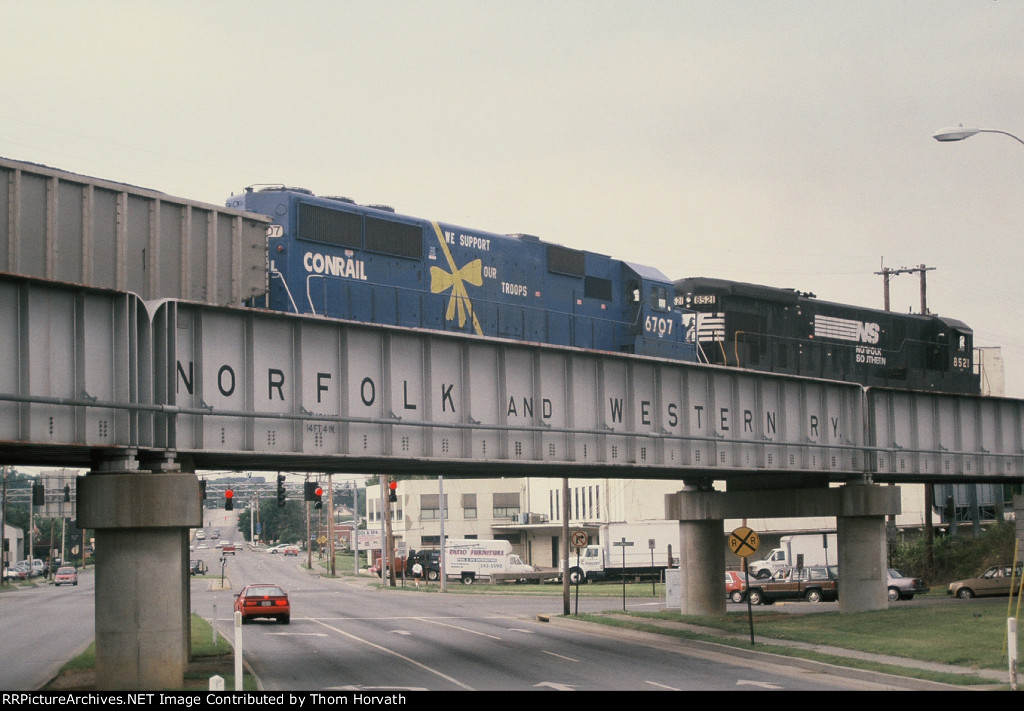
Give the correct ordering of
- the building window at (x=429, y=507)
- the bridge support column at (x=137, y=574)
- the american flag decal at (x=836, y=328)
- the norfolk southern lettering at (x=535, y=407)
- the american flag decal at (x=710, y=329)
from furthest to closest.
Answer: the building window at (x=429, y=507) → the american flag decal at (x=836, y=328) → the american flag decal at (x=710, y=329) → the norfolk southern lettering at (x=535, y=407) → the bridge support column at (x=137, y=574)

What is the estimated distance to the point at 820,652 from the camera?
94.5 feet

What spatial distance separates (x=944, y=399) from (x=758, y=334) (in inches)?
314

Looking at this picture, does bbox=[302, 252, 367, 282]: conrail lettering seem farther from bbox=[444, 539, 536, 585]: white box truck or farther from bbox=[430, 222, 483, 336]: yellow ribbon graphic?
bbox=[444, 539, 536, 585]: white box truck

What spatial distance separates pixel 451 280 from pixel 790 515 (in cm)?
1798

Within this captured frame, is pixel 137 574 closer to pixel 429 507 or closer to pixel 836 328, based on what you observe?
pixel 836 328

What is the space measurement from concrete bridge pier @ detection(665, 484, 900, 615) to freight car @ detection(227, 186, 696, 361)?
285 inches

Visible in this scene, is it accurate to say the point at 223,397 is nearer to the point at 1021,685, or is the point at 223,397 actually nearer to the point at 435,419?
the point at 435,419

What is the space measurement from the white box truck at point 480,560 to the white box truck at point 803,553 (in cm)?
1771

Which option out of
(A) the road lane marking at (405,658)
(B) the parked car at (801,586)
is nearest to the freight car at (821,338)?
(B) the parked car at (801,586)

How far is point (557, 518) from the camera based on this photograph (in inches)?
4008

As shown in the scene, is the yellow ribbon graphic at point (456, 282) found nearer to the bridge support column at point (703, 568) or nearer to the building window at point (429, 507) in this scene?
the bridge support column at point (703, 568)

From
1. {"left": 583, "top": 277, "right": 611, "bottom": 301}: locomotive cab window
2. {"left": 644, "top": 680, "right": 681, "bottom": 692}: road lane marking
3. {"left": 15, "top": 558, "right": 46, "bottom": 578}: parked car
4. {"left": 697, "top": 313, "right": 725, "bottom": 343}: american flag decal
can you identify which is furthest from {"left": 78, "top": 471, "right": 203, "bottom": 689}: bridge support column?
{"left": 15, "top": 558, "right": 46, "bottom": 578}: parked car

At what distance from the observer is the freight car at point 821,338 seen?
40.8 m

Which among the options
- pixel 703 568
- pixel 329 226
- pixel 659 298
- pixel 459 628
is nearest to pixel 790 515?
pixel 703 568
